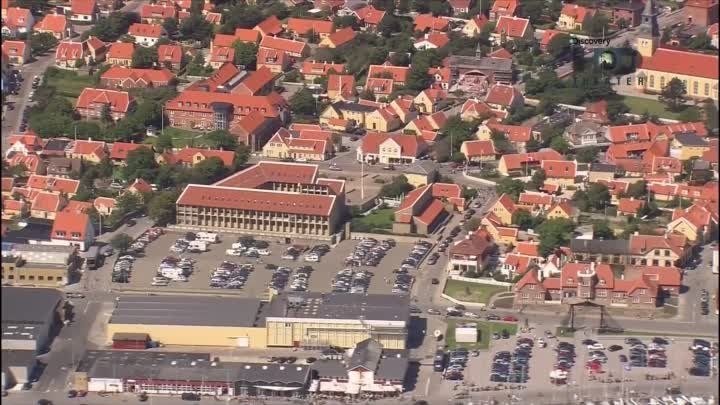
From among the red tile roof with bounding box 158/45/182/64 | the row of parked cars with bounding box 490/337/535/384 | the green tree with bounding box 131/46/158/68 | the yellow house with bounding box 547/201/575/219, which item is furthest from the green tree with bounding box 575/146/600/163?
the green tree with bounding box 131/46/158/68

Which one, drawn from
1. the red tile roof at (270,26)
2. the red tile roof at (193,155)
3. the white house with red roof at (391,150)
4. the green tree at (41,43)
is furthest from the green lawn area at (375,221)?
the green tree at (41,43)

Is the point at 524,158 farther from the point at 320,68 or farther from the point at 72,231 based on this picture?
the point at 72,231

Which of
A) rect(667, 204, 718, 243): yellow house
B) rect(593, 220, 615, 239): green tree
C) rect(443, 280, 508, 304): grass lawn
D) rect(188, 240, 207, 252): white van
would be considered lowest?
rect(188, 240, 207, 252): white van

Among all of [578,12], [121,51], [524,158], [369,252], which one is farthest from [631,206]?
[121,51]

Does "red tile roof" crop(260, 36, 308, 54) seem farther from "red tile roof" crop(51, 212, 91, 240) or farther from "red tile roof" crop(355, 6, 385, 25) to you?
"red tile roof" crop(51, 212, 91, 240)

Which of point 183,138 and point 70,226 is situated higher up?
point 70,226

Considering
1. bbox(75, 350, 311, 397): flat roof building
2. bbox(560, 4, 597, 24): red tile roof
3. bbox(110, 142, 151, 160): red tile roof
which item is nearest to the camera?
bbox(75, 350, 311, 397): flat roof building

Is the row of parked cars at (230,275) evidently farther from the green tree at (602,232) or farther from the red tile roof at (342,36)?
the red tile roof at (342,36)
